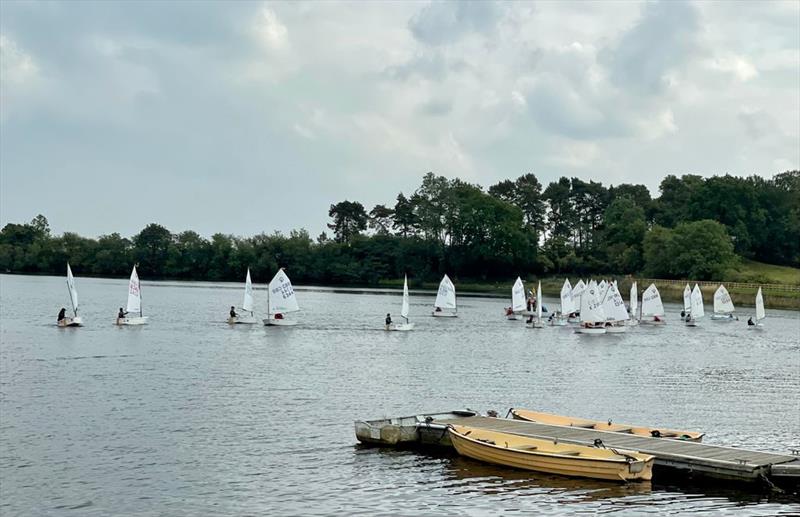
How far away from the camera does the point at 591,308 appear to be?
81250mm

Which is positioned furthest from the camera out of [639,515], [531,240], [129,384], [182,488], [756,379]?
[531,240]

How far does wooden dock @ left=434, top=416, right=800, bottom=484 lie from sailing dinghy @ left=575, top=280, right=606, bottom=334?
51.6m

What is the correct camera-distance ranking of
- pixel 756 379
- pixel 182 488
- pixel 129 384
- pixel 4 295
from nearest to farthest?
pixel 182 488 < pixel 129 384 < pixel 756 379 < pixel 4 295

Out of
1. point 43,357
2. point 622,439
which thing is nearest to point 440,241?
point 43,357

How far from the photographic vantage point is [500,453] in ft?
87.7

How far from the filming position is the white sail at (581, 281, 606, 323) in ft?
266

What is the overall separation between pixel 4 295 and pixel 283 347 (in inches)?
2668

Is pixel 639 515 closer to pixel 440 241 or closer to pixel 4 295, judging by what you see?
pixel 4 295

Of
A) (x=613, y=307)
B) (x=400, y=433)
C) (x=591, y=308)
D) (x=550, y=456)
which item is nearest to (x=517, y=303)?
(x=613, y=307)

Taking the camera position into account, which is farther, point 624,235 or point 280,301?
point 624,235

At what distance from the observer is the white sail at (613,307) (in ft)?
279

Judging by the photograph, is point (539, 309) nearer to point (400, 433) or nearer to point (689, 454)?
point (400, 433)

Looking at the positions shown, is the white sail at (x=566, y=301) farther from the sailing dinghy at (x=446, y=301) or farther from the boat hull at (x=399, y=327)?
the boat hull at (x=399, y=327)

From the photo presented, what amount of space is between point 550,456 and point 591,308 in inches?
2242
